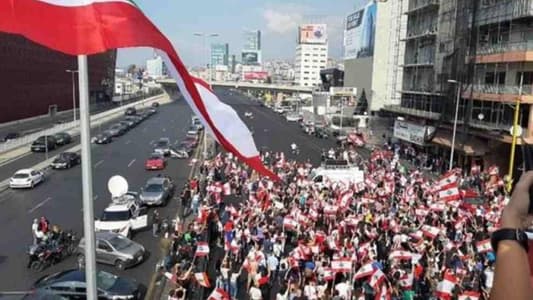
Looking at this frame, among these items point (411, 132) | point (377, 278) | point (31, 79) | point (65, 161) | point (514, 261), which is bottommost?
point (65, 161)

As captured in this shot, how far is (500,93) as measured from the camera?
35.3 meters

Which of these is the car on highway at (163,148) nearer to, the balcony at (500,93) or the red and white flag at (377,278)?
the balcony at (500,93)

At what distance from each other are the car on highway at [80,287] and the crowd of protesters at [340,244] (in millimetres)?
1106

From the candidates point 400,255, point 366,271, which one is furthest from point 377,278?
point 400,255

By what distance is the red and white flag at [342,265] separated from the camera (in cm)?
1404

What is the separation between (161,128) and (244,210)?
5538 cm

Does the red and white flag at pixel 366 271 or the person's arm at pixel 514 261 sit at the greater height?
the person's arm at pixel 514 261

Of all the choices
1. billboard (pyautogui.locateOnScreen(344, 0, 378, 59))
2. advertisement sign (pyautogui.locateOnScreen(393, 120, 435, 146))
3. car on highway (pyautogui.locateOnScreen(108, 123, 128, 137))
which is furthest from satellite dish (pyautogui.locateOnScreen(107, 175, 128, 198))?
billboard (pyautogui.locateOnScreen(344, 0, 378, 59))

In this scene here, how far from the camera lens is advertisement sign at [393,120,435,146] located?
1796 inches

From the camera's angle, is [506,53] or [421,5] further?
[421,5]

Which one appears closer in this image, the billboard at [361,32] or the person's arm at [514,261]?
the person's arm at [514,261]

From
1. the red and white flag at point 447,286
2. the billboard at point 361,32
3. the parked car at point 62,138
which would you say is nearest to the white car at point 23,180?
the parked car at point 62,138

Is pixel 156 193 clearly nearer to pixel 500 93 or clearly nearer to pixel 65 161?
pixel 65 161

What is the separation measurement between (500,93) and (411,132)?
13601 mm
